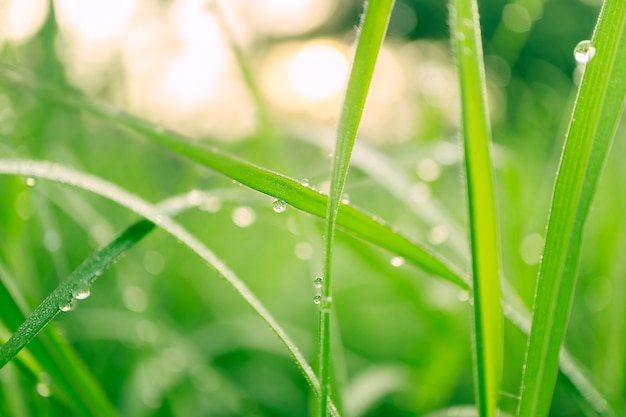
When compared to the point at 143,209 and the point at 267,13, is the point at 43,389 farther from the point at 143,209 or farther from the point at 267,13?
the point at 267,13

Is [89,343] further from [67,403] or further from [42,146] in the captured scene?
[67,403]

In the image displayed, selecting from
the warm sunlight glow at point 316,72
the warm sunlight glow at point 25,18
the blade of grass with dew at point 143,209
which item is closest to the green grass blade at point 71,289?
the blade of grass with dew at point 143,209

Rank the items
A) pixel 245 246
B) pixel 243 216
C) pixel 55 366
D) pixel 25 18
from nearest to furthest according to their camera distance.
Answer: pixel 55 366
pixel 243 216
pixel 25 18
pixel 245 246

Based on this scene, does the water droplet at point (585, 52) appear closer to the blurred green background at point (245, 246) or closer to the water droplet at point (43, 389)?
the blurred green background at point (245, 246)

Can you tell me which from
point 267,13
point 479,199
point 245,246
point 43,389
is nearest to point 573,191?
point 479,199

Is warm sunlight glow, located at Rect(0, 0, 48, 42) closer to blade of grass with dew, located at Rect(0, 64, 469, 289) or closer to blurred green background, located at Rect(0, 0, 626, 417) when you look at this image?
blurred green background, located at Rect(0, 0, 626, 417)

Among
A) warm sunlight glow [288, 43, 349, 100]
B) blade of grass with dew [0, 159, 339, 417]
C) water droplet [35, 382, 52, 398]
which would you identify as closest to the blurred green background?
water droplet [35, 382, 52, 398]
